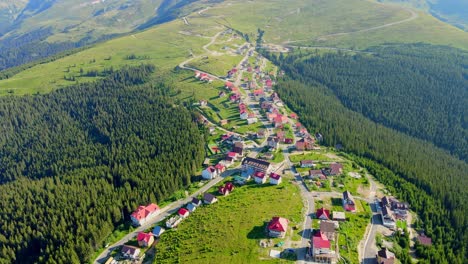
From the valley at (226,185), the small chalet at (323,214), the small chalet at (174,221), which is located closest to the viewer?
the valley at (226,185)

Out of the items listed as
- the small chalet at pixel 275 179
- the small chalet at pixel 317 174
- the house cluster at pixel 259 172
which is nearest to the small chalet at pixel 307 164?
the small chalet at pixel 317 174

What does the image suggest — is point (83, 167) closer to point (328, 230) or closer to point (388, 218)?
point (328, 230)

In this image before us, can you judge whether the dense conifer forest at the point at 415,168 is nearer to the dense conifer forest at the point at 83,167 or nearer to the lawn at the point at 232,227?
the lawn at the point at 232,227

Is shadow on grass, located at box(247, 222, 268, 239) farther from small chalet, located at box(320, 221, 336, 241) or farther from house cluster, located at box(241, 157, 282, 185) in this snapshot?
house cluster, located at box(241, 157, 282, 185)

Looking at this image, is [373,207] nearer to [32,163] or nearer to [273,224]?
[273,224]

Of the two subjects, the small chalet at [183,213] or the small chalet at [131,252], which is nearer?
the small chalet at [131,252]

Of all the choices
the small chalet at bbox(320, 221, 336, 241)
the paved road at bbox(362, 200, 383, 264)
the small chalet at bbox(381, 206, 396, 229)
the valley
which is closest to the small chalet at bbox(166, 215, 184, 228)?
the valley
